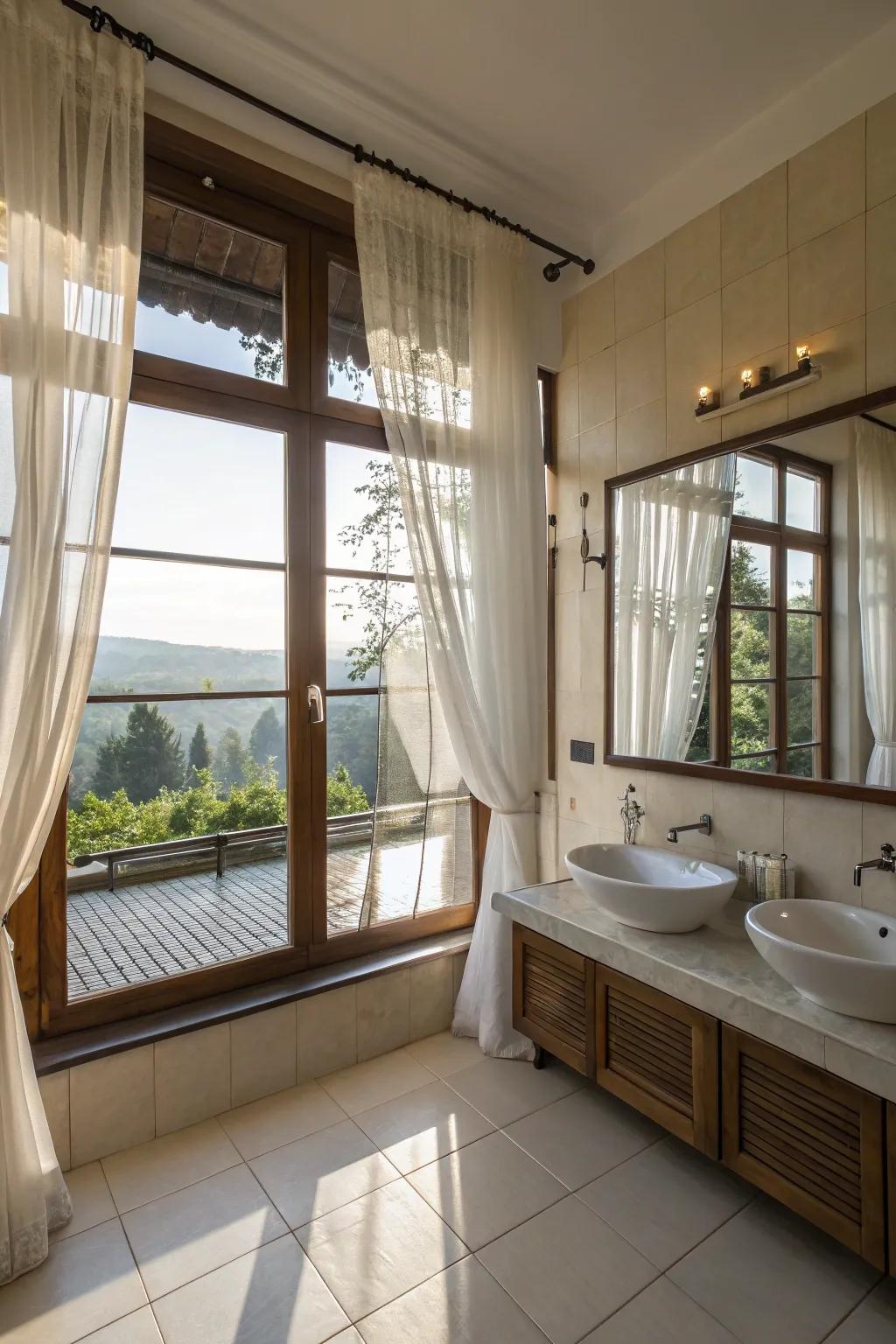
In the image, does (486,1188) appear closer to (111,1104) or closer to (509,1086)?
(509,1086)

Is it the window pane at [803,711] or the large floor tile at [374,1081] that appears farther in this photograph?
the large floor tile at [374,1081]

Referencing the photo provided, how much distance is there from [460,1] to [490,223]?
0.70 metres

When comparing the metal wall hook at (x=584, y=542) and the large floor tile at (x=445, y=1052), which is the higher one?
the metal wall hook at (x=584, y=542)

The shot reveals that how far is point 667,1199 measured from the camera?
1745 mm

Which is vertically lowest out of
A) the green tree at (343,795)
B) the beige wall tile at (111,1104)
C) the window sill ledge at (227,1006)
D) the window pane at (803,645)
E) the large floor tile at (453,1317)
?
the large floor tile at (453,1317)

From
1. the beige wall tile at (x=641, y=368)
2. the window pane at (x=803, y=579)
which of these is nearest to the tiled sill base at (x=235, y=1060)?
the window pane at (x=803, y=579)

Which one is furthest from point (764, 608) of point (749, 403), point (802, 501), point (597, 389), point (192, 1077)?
point (192, 1077)

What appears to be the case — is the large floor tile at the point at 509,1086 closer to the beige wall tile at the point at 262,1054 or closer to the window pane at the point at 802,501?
the beige wall tile at the point at 262,1054

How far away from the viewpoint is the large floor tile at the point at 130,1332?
138 cm

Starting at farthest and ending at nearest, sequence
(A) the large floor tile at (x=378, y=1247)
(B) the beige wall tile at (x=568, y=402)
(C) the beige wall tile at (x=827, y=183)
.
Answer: (B) the beige wall tile at (x=568, y=402) < (C) the beige wall tile at (x=827, y=183) < (A) the large floor tile at (x=378, y=1247)

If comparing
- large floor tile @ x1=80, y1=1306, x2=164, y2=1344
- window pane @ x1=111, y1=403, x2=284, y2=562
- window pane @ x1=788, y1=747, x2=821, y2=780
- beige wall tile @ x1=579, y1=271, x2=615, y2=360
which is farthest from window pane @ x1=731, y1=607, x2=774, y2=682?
large floor tile @ x1=80, y1=1306, x2=164, y2=1344

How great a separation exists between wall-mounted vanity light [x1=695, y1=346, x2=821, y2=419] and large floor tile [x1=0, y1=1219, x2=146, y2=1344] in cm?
271

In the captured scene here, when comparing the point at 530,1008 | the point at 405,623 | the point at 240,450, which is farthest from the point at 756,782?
the point at 240,450

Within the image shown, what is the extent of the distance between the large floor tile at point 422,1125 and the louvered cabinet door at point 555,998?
1.01ft
